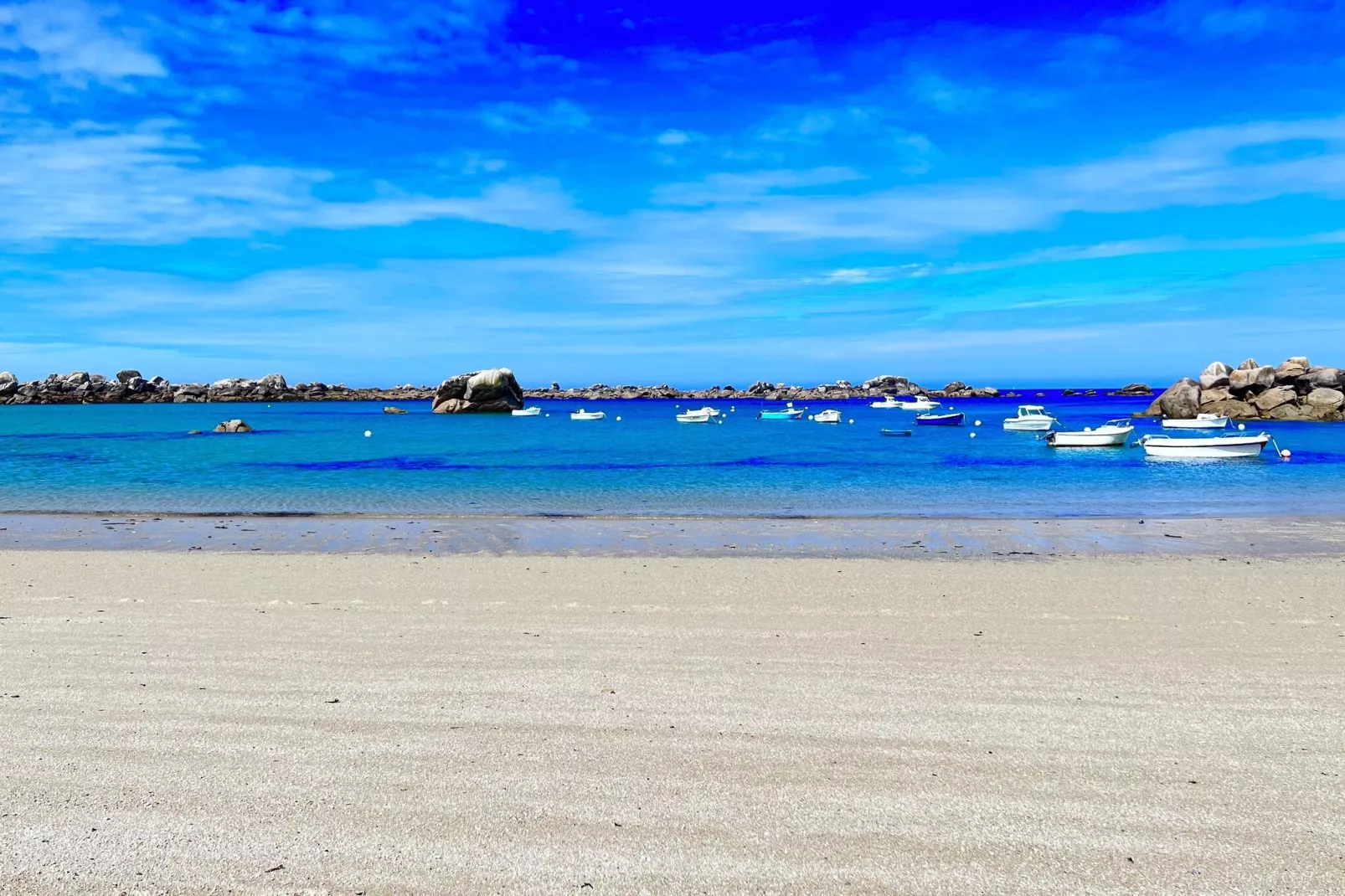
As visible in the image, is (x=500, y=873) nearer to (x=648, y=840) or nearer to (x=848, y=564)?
(x=648, y=840)

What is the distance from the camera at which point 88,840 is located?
4398 millimetres

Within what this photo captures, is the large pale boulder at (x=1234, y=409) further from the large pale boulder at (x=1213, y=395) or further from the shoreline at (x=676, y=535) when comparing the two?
the shoreline at (x=676, y=535)

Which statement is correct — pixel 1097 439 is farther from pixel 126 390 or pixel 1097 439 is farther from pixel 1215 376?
pixel 126 390

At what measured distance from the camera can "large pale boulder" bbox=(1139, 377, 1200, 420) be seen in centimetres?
8112

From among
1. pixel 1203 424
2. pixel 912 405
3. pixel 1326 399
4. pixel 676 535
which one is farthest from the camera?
pixel 912 405

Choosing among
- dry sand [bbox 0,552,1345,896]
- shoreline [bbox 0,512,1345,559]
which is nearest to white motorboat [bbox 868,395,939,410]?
shoreline [bbox 0,512,1345,559]

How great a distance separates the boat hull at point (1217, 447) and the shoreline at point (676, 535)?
25280 millimetres

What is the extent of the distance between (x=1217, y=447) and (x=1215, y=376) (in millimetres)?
43402

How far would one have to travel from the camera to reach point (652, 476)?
34500 mm

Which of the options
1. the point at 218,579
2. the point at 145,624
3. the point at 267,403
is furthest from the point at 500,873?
the point at 267,403

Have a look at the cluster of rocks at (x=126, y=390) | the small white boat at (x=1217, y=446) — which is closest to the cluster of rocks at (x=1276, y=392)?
the small white boat at (x=1217, y=446)

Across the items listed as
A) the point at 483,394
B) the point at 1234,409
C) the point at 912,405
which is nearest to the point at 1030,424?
the point at 1234,409

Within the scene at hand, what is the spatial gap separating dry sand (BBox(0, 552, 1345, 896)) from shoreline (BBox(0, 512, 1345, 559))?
17.4ft

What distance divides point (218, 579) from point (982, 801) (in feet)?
36.6
